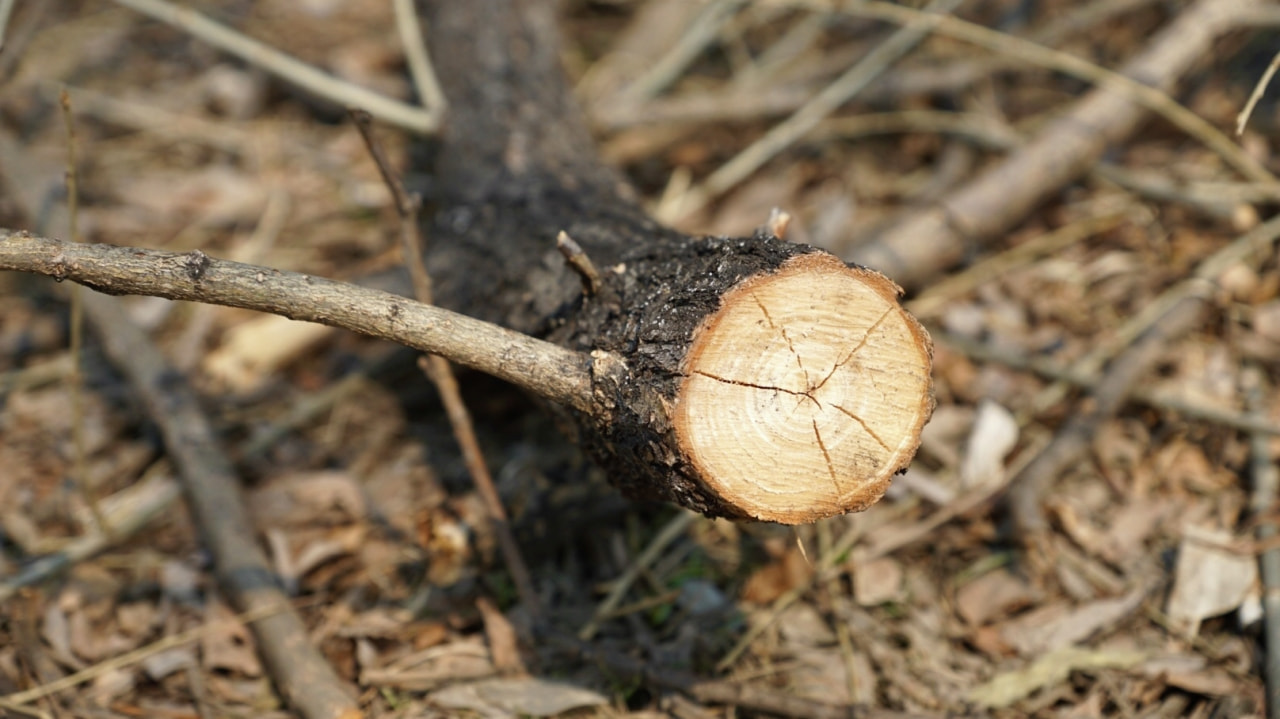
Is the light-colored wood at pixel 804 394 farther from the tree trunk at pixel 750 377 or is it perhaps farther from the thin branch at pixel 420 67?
the thin branch at pixel 420 67

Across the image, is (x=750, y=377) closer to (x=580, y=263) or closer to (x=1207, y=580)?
(x=580, y=263)

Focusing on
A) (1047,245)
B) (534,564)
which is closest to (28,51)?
(534,564)

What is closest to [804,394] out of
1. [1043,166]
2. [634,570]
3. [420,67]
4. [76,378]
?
[634,570]

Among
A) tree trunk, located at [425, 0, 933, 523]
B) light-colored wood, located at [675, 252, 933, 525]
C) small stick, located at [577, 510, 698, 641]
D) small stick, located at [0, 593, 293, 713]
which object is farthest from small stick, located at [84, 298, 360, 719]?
light-colored wood, located at [675, 252, 933, 525]

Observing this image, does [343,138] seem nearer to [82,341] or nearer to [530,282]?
[82,341]

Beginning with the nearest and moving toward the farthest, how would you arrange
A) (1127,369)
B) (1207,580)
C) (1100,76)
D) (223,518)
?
(1207,580)
(223,518)
(1127,369)
(1100,76)

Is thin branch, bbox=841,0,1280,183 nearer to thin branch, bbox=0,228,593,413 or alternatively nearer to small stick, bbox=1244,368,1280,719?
small stick, bbox=1244,368,1280,719

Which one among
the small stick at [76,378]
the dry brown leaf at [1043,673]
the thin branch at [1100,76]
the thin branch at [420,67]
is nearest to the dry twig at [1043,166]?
the thin branch at [1100,76]
